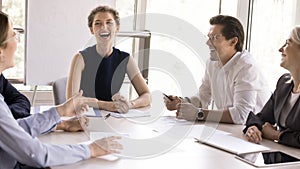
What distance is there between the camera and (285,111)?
194 cm

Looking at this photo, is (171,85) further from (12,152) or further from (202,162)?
(12,152)

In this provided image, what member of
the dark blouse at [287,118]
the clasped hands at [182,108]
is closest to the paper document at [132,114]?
the clasped hands at [182,108]

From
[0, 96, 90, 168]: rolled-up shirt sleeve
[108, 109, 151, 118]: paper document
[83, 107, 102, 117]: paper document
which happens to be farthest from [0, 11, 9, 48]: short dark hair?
[108, 109, 151, 118]: paper document

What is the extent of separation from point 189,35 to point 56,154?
154 centimetres

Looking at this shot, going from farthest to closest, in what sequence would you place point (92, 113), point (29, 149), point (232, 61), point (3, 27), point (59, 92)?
point (59, 92) < point (232, 61) < point (92, 113) < point (3, 27) < point (29, 149)

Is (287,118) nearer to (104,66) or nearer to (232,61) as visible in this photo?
(232,61)

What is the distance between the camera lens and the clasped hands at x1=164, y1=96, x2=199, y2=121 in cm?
212

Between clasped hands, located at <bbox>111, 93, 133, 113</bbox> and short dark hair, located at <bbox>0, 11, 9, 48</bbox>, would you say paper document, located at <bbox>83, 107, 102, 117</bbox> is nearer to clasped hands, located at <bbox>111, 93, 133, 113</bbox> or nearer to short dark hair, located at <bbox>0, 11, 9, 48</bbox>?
clasped hands, located at <bbox>111, 93, 133, 113</bbox>

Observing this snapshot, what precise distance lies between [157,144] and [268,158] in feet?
1.44

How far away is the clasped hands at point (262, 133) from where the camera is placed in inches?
70.7

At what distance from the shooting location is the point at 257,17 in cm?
371

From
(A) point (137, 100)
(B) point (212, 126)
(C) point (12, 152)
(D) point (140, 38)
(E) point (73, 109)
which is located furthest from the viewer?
(D) point (140, 38)

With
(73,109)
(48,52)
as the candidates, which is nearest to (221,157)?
(73,109)

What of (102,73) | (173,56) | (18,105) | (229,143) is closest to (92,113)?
(18,105)
